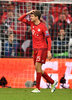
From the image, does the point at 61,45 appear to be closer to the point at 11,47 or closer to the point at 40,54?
the point at 11,47

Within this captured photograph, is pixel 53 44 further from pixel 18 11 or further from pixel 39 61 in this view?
pixel 39 61

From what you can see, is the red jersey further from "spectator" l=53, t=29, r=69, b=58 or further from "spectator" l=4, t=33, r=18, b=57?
"spectator" l=4, t=33, r=18, b=57

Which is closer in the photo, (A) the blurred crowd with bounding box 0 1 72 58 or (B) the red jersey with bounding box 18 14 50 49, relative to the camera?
(B) the red jersey with bounding box 18 14 50 49

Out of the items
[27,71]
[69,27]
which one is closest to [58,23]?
[69,27]

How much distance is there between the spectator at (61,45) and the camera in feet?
37.6

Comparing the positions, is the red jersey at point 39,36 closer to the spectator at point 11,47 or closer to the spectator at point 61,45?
the spectator at point 61,45

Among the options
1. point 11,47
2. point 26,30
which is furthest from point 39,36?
point 26,30

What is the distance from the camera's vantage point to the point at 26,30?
11.9 meters

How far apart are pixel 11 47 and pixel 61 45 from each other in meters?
1.49

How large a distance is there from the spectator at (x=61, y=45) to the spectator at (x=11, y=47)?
118 cm

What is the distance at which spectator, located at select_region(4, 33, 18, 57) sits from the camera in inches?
450

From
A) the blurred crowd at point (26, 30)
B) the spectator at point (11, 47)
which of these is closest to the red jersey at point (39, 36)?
the blurred crowd at point (26, 30)

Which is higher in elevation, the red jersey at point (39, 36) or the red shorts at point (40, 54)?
the red jersey at point (39, 36)

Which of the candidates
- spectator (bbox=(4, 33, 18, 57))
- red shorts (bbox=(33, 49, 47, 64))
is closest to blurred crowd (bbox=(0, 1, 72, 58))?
spectator (bbox=(4, 33, 18, 57))
